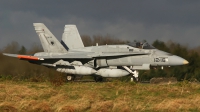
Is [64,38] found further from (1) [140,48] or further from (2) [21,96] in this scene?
(2) [21,96]

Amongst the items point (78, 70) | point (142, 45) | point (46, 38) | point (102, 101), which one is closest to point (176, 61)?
point (142, 45)

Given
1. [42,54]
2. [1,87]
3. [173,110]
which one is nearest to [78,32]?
[42,54]

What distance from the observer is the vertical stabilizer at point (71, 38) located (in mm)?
25781

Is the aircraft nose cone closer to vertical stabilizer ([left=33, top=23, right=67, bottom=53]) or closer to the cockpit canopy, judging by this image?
the cockpit canopy

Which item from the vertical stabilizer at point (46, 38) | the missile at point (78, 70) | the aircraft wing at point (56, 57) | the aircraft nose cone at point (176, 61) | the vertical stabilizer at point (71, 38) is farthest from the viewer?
the vertical stabilizer at point (71, 38)

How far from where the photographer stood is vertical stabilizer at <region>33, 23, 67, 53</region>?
Result: 2378 cm

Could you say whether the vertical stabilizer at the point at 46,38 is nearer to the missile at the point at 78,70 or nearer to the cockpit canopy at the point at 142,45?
the missile at the point at 78,70

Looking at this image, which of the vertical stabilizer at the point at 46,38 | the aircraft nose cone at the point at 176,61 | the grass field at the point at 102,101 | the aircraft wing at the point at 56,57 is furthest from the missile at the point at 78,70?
the grass field at the point at 102,101

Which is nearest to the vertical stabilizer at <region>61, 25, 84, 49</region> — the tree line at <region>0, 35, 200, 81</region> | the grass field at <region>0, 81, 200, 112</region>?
the tree line at <region>0, 35, 200, 81</region>

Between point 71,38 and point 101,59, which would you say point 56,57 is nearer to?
point 101,59

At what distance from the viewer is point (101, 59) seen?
22031 millimetres

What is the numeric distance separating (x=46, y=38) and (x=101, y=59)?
13.6ft

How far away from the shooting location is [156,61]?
20.4 m

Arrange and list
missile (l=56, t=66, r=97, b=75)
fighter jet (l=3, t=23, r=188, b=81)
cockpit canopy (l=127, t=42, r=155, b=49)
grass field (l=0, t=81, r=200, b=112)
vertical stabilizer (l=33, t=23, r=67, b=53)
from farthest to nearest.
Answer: vertical stabilizer (l=33, t=23, r=67, b=53) → cockpit canopy (l=127, t=42, r=155, b=49) → missile (l=56, t=66, r=97, b=75) → fighter jet (l=3, t=23, r=188, b=81) → grass field (l=0, t=81, r=200, b=112)
